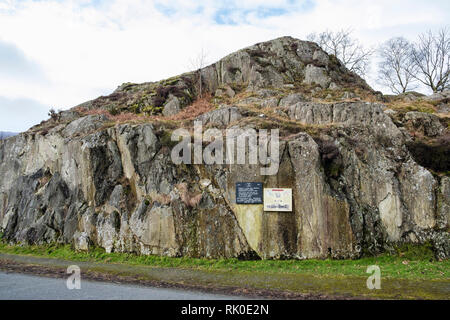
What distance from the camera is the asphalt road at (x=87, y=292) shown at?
31.5 ft

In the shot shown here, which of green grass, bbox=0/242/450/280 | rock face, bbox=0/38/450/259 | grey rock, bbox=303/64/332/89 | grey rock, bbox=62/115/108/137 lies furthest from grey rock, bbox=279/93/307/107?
grey rock, bbox=62/115/108/137

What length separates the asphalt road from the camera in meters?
9.61

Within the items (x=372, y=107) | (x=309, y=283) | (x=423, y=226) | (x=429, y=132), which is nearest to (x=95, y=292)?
(x=309, y=283)

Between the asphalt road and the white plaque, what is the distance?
6523 millimetres

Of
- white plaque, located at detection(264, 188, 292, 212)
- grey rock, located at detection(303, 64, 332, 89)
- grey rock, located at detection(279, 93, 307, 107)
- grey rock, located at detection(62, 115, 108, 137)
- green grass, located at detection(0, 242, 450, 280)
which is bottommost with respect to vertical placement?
green grass, located at detection(0, 242, 450, 280)

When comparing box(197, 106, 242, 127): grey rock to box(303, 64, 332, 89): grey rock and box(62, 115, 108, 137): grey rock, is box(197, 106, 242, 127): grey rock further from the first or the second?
box(303, 64, 332, 89): grey rock

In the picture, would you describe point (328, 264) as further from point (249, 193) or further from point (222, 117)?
point (222, 117)

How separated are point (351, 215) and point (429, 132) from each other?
8.44 m

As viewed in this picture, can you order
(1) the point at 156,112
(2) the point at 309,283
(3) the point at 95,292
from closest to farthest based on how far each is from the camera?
(3) the point at 95,292
(2) the point at 309,283
(1) the point at 156,112

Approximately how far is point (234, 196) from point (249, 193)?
846mm

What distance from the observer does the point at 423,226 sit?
15688mm

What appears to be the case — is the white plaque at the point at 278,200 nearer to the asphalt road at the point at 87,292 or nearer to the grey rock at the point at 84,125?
the asphalt road at the point at 87,292

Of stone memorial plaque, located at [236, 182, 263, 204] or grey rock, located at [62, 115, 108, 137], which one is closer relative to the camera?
A: stone memorial plaque, located at [236, 182, 263, 204]
